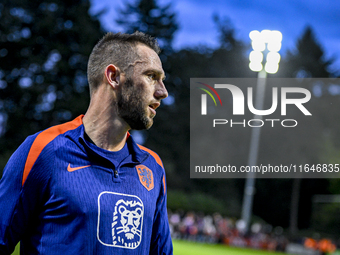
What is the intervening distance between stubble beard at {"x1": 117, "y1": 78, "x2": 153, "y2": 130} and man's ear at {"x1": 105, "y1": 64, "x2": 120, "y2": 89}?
0.19 ft

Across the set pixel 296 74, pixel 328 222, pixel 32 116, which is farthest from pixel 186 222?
pixel 296 74

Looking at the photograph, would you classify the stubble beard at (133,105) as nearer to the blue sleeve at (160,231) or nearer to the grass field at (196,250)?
the blue sleeve at (160,231)

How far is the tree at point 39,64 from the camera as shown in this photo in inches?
1270

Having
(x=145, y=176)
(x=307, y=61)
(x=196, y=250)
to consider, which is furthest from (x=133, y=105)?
(x=307, y=61)

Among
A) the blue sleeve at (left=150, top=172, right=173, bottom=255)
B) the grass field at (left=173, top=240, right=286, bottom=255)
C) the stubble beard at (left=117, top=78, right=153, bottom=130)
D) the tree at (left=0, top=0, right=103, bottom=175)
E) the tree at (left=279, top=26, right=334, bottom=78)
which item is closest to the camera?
the stubble beard at (left=117, top=78, right=153, bottom=130)

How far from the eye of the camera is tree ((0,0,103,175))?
32250mm

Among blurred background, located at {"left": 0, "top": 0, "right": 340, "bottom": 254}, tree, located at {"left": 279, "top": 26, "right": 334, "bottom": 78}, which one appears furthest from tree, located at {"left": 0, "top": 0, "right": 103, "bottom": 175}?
tree, located at {"left": 279, "top": 26, "right": 334, "bottom": 78}

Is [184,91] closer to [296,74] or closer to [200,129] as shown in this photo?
[200,129]

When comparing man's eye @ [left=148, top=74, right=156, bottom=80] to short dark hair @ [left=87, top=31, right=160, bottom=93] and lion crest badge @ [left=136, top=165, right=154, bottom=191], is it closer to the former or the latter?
short dark hair @ [left=87, top=31, right=160, bottom=93]

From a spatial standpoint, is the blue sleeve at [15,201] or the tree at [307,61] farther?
the tree at [307,61]

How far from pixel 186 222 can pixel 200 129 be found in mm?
24861

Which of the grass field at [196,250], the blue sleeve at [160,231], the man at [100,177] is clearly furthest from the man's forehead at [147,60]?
the grass field at [196,250]

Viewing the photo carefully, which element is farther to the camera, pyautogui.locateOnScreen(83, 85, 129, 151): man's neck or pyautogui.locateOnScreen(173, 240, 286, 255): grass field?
pyautogui.locateOnScreen(173, 240, 286, 255): grass field

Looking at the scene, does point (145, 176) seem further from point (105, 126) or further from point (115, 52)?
point (115, 52)
